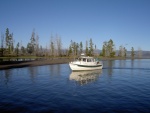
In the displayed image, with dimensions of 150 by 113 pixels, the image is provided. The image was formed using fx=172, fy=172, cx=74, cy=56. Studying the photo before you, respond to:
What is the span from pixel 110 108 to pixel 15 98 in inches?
409

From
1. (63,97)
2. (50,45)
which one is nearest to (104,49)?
(50,45)

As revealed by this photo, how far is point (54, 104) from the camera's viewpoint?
1681 cm

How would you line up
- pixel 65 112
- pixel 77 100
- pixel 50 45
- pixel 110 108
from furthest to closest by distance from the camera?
1. pixel 50 45
2. pixel 77 100
3. pixel 110 108
4. pixel 65 112

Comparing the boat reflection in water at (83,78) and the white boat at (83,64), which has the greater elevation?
the white boat at (83,64)

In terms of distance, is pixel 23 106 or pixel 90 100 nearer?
pixel 23 106

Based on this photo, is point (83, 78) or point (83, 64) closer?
point (83, 78)

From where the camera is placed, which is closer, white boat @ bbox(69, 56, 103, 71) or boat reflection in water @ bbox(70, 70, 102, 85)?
boat reflection in water @ bbox(70, 70, 102, 85)

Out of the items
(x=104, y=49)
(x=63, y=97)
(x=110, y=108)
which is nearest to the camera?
(x=110, y=108)

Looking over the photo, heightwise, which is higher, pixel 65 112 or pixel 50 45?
pixel 50 45

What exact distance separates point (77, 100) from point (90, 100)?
1399mm

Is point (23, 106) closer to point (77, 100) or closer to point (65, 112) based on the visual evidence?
point (65, 112)

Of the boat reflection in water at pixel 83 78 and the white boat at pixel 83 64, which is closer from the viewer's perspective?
the boat reflection in water at pixel 83 78

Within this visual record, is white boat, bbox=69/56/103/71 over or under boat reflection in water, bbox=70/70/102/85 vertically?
over

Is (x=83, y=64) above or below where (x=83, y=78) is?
above
